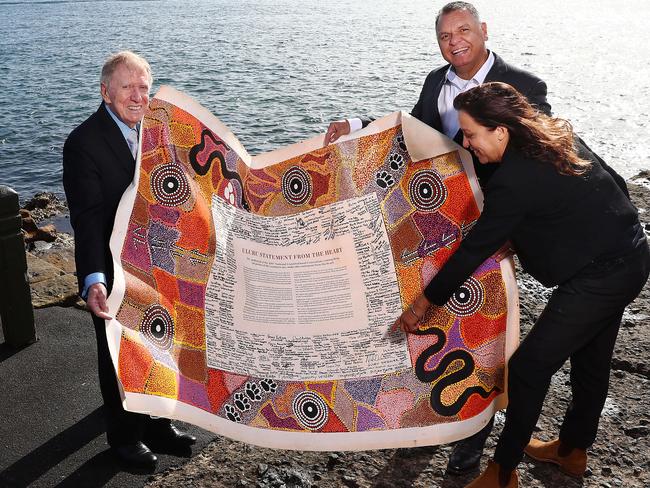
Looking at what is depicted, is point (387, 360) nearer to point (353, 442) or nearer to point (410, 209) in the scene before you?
point (353, 442)

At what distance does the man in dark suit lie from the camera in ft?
12.1

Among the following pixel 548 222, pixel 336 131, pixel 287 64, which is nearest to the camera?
pixel 548 222

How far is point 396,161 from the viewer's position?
3.64 metres

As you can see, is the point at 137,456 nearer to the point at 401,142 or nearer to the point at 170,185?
the point at 170,185

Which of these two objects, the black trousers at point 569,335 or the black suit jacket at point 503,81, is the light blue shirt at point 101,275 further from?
the black trousers at point 569,335

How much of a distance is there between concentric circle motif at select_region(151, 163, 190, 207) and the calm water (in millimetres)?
10768

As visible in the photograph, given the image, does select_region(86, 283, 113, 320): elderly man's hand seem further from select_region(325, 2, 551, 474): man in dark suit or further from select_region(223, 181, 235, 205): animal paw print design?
select_region(325, 2, 551, 474): man in dark suit

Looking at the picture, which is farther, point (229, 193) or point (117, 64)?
point (229, 193)

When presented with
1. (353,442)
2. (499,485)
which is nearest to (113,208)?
(353,442)

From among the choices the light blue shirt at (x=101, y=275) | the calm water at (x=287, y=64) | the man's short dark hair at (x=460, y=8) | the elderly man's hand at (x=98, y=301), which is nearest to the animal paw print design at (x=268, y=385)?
the elderly man's hand at (x=98, y=301)

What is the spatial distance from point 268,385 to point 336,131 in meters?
1.29

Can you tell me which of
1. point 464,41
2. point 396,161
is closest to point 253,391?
point 396,161

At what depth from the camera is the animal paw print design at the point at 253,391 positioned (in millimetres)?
3395

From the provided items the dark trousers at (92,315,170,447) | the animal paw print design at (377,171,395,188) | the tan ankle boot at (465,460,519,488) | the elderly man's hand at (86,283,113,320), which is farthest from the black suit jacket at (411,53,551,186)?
the dark trousers at (92,315,170,447)
